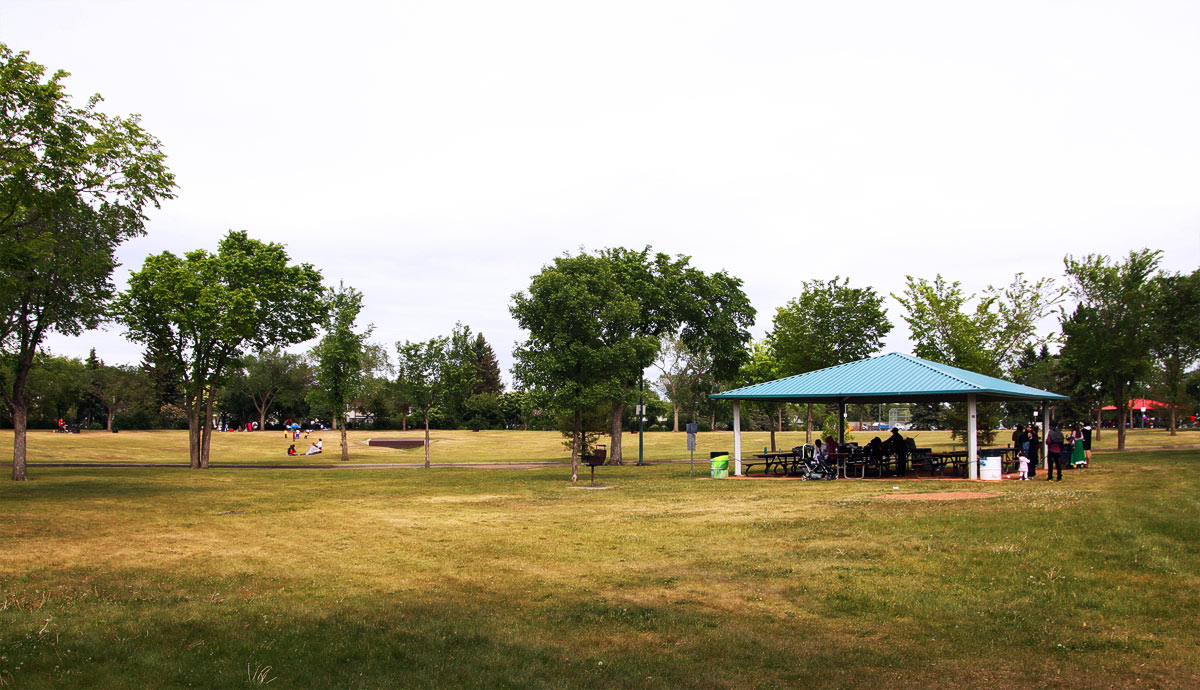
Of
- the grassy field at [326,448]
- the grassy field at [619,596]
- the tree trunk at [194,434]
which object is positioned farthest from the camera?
the grassy field at [326,448]

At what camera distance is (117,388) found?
225 feet

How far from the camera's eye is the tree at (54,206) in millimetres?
16516

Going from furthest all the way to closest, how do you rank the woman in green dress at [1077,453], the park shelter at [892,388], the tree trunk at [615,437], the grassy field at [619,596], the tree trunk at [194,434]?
the tree trunk at [615,437], the tree trunk at [194,434], the woman in green dress at [1077,453], the park shelter at [892,388], the grassy field at [619,596]

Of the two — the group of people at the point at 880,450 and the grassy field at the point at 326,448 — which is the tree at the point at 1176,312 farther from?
the group of people at the point at 880,450

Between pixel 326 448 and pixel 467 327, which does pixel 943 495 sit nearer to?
pixel 467 327

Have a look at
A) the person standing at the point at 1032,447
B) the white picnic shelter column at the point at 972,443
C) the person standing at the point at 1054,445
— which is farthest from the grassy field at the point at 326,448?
the person standing at the point at 1054,445

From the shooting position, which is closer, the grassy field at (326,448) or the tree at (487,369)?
the grassy field at (326,448)

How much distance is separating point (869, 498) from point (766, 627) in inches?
422

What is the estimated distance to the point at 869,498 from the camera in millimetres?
17312

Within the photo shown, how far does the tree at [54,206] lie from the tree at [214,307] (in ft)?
17.1

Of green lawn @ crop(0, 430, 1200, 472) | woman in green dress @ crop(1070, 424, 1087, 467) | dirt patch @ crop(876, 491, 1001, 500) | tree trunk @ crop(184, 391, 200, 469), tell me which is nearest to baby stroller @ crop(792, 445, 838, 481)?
dirt patch @ crop(876, 491, 1001, 500)

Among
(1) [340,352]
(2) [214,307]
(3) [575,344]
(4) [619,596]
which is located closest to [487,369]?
(1) [340,352]

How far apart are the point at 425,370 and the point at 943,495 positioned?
81.2ft

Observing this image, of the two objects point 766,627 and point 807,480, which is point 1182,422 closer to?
point 807,480
